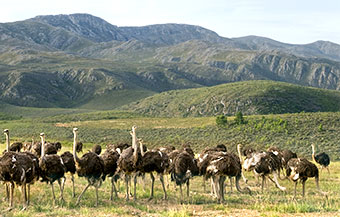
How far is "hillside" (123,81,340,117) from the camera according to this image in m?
110

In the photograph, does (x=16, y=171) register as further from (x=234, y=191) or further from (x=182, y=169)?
(x=234, y=191)

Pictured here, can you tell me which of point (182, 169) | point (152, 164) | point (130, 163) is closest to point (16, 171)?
point (130, 163)

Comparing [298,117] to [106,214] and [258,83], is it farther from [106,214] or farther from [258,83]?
[258,83]

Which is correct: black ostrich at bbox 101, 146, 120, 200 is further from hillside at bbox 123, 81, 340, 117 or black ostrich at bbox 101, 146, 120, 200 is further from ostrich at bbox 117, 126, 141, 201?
hillside at bbox 123, 81, 340, 117

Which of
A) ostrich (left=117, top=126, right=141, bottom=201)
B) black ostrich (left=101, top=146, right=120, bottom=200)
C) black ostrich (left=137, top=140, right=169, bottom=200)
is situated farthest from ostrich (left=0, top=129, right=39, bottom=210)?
black ostrich (left=137, top=140, right=169, bottom=200)

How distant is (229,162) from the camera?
15.9 m

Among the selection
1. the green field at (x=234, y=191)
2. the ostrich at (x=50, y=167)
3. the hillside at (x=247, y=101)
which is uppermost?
the hillside at (x=247, y=101)

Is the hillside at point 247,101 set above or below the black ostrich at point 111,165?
above

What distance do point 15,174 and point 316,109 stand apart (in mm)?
106575

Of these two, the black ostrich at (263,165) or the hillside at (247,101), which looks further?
the hillside at (247,101)

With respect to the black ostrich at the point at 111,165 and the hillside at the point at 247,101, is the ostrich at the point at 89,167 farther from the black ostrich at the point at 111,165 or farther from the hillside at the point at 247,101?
the hillside at the point at 247,101

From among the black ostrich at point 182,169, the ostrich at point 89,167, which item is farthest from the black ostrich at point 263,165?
the ostrich at point 89,167

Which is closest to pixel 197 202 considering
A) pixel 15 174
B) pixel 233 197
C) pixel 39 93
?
pixel 233 197

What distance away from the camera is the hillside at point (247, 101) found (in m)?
110
